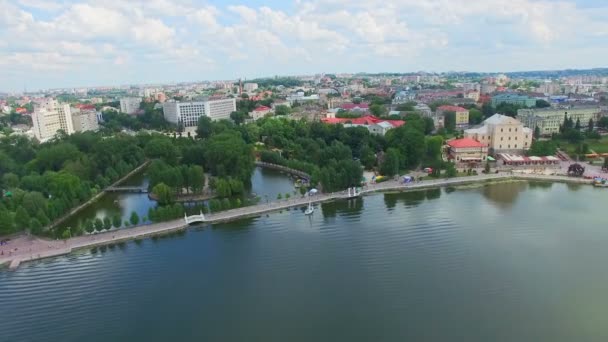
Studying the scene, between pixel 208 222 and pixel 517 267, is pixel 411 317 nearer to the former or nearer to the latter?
pixel 517 267

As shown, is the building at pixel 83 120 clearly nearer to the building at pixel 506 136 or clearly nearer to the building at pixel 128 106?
the building at pixel 128 106

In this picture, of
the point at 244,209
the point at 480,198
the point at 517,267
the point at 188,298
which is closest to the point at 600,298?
the point at 517,267

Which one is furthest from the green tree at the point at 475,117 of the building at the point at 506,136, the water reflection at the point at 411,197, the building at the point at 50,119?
the building at the point at 50,119

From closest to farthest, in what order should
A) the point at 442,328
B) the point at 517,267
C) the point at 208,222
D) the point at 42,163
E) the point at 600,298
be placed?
the point at 442,328 < the point at 600,298 < the point at 517,267 < the point at 208,222 < the point at 42,163

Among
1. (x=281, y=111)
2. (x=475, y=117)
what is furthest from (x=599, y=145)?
(x=281, y=111)

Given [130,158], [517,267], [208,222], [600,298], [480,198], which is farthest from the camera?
[130,158]

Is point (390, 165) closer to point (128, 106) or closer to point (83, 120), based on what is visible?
point (83, 120)
